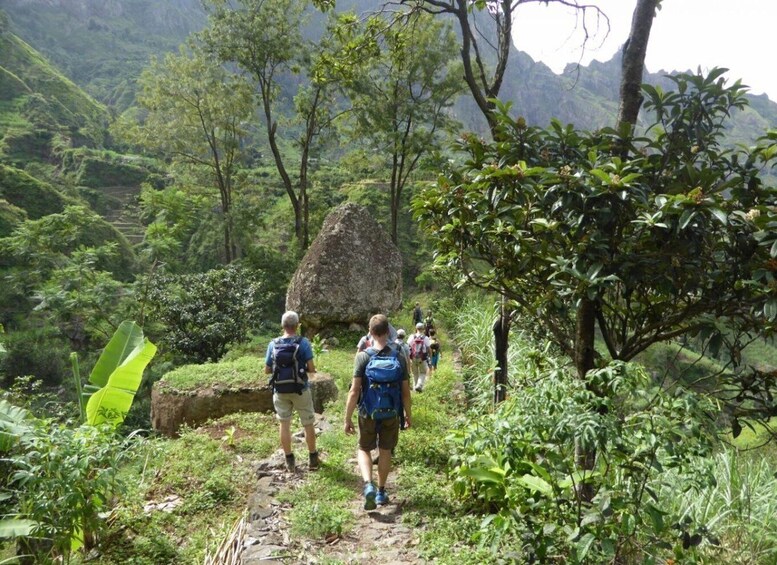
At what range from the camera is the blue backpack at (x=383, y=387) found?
4391 mm

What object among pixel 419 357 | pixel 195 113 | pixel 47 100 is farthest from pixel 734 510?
pixel 47 100

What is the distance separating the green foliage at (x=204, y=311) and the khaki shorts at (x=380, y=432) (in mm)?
10521

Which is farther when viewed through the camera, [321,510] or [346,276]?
[346,276]

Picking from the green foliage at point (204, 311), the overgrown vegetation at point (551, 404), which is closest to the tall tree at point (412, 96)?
the green foliage at point (204, 311)

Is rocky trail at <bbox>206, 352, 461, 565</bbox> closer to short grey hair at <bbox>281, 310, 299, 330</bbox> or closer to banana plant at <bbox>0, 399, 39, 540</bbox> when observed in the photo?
banana plant at <bbox>0, 399, 39, 540</bbox>

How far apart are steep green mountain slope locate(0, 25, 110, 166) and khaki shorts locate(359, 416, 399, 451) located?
137 ft

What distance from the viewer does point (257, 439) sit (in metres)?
6.84

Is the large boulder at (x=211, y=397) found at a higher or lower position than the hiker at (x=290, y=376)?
lower

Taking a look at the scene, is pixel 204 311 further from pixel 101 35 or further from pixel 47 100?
pixel 101 35

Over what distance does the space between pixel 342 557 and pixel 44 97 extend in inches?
2236

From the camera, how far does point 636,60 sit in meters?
3.30

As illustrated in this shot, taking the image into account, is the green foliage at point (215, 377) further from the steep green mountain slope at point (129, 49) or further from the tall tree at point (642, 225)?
the steep green mountain slope at point (129, 49)

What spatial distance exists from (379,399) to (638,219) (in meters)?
2.60

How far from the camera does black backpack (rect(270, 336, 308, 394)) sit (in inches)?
205
